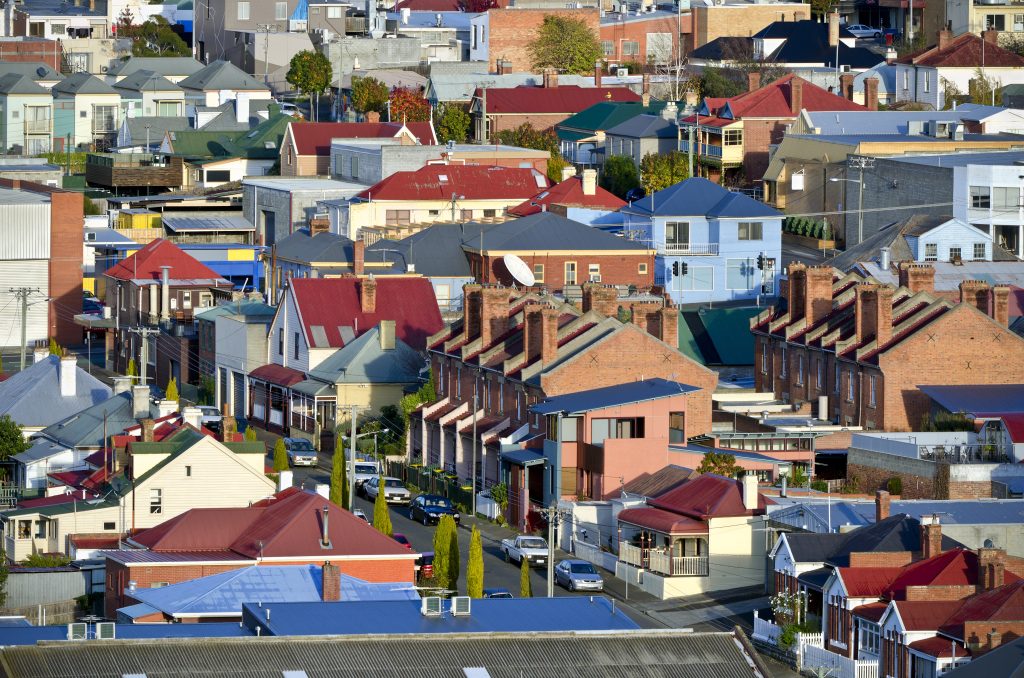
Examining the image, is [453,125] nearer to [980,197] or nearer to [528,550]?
[980,197]

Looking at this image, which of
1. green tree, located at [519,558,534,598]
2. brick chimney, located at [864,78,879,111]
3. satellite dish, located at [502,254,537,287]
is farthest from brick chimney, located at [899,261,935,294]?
brick chimney, located at [864,78,879,111]

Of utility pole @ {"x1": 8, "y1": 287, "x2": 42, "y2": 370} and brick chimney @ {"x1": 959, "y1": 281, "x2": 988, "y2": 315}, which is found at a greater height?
brick chimney @ {"x1": 959, "y1": 281, "x2": 988, "y2": 315}

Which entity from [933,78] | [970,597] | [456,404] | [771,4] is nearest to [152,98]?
[771,4]

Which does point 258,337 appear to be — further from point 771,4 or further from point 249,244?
point 771,4

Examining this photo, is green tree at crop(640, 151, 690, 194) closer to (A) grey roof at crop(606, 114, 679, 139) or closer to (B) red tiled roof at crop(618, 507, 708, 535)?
(A) grey roof at crop(606, 114, 679, 139)

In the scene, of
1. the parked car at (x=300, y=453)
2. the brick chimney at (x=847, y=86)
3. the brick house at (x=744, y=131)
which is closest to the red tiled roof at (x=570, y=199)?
the brick house at (x=744, y=131)

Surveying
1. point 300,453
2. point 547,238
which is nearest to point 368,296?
point 300,453
